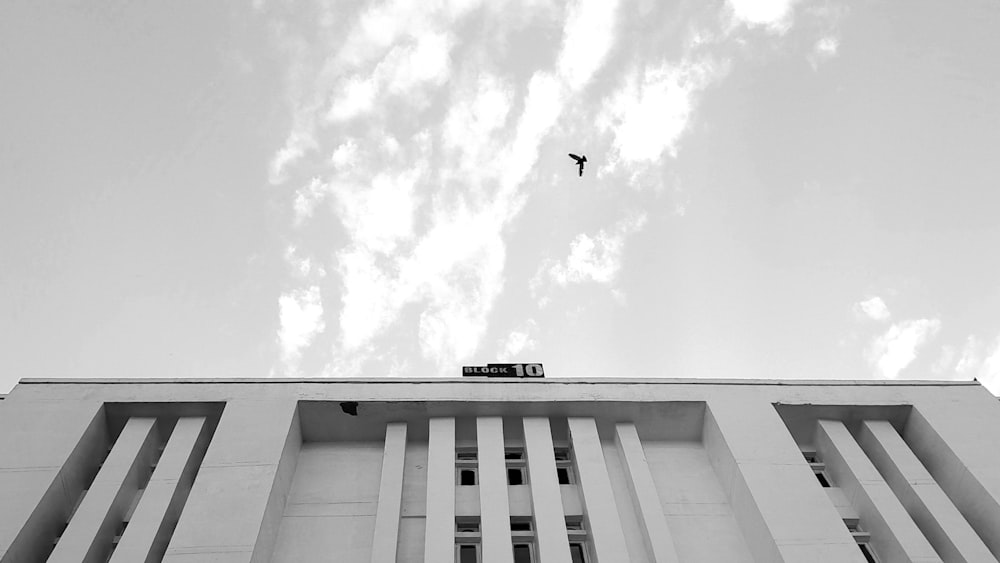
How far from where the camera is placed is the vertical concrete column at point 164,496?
1670 cm

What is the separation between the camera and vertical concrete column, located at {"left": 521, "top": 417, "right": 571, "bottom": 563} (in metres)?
17.4

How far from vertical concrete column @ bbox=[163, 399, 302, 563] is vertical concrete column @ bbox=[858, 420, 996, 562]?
1600cm

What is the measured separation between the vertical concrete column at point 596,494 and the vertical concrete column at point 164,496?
10.1 metres

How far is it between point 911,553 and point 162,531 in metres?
17.3

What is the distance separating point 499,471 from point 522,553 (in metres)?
2.29

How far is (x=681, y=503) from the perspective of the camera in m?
19.6

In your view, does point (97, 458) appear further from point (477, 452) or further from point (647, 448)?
point (647, 448)

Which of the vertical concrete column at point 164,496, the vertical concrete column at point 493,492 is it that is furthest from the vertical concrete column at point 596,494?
the vertical concrete column at point 164,496

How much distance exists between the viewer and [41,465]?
18.5m

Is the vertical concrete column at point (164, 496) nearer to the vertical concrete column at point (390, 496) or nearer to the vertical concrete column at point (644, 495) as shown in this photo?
the vertical concrete column at point (390, 496)

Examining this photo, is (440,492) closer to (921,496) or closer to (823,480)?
(823,480)

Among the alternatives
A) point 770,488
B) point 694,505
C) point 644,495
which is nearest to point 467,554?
point 644,495

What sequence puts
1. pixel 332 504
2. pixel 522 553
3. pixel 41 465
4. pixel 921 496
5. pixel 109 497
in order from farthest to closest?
pixel 332 504 < pixel 921 496 < pixel 41 465 < pixel 522 553 < pixel 109 497

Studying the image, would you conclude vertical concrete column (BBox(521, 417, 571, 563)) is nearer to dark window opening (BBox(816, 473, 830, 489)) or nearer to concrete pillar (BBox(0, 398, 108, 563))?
dark window opening (BBox(816, 473, 830, 489))
